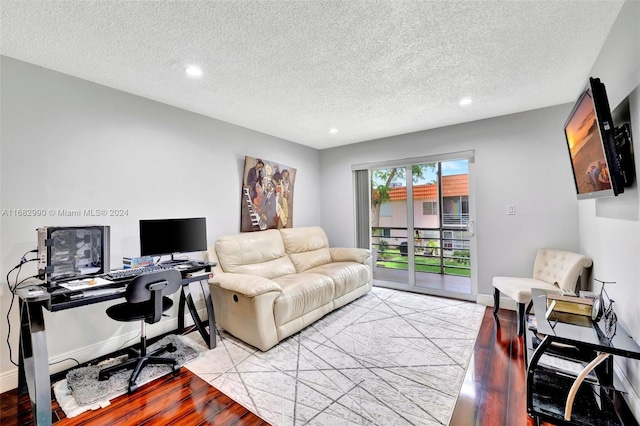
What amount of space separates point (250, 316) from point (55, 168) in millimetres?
2006

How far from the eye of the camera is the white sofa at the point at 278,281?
2.48m

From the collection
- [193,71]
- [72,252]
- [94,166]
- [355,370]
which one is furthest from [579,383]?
[94,166]

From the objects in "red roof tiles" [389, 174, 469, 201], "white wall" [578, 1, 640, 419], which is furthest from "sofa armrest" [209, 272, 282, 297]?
"red roof tiles" [389, 174, 469, 201]

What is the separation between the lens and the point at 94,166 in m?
2.43

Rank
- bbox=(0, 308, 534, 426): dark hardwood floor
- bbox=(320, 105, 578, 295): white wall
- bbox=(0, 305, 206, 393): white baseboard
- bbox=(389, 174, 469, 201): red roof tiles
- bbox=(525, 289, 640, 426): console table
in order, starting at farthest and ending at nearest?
bbox=(389, 174, 469, 201): red roof tiles < bbox=(320, 105, 578, 295): white wall < bbox=(0, 305, 206, 393): white baseboard < bbox=(0, 308, 534, 426): dark hardwood floor < bbox=(525, 289, 640, 426): console table

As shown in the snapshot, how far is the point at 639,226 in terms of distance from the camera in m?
1.50

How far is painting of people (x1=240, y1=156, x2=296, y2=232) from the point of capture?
12.2 feet

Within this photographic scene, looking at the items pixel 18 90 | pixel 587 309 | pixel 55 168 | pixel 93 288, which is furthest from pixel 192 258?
pixel 587 309

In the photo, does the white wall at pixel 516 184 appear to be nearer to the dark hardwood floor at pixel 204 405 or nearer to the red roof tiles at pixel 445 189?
the red roof tiles at pixel 445 189

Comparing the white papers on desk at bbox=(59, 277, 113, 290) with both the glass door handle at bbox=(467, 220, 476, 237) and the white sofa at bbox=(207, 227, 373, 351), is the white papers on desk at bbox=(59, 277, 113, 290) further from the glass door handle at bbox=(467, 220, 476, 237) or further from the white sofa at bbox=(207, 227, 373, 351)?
the glass door handle at bbox=(467, 220, 476, 237)

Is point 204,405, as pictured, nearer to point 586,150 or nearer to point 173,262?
point 173,262

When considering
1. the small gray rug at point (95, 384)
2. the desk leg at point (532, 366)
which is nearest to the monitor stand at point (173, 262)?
the small gray rug at point (95, 384)

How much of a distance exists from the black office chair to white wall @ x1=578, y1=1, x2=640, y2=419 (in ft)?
9.57

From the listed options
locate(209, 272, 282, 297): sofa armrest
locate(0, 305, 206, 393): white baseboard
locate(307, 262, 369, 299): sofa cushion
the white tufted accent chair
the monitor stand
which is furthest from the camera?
locate(307, 262, 369, 299): sofa cushion
